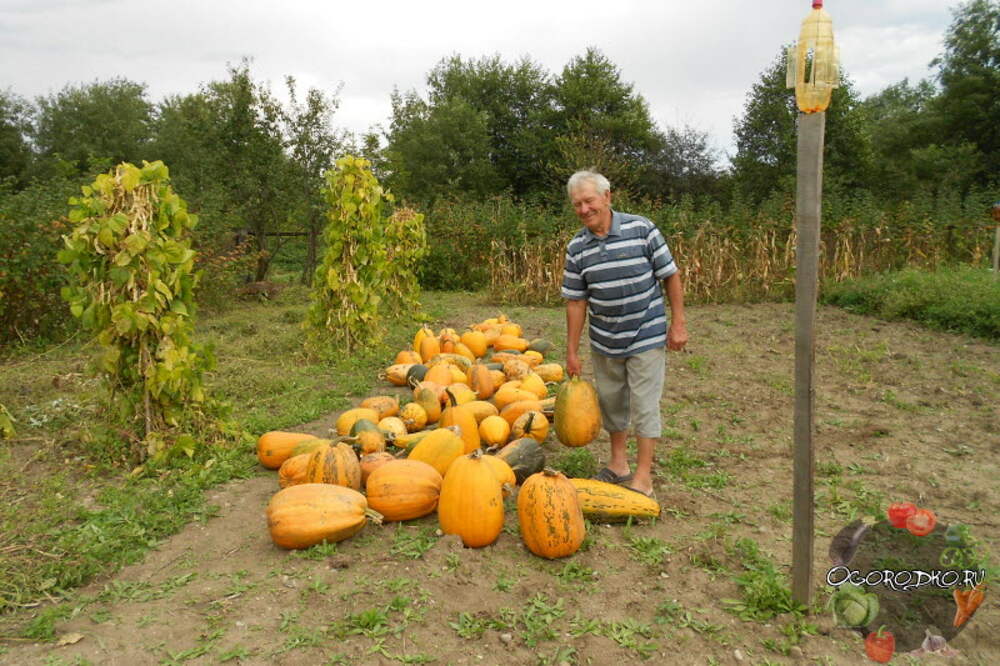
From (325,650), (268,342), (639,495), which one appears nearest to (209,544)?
(325,650)

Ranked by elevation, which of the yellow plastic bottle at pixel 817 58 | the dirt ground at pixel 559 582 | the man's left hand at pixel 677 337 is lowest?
the dirt ground at pixel 559 582

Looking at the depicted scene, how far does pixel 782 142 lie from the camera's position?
32344mm

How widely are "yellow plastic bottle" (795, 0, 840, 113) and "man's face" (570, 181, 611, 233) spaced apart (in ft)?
5.10

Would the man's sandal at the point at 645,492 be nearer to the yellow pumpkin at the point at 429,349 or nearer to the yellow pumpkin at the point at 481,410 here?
the yellow pumpkin at the point at 481,410

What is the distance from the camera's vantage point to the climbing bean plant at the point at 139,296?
164 inches

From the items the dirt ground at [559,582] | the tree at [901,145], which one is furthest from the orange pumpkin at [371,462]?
the tree at [901,145]

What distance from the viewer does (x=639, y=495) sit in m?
3.69

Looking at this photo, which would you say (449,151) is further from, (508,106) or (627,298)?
(627,298)

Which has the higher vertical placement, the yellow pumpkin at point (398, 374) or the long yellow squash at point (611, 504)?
the yellow pumpkin at point (398, 374)

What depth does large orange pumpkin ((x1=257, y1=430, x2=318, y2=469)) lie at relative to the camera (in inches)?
171

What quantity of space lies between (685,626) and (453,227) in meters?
13.4

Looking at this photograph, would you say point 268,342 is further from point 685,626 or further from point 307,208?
point 307,208

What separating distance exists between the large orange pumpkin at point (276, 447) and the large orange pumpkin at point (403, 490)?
3.14ft

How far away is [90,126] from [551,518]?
4408cm
